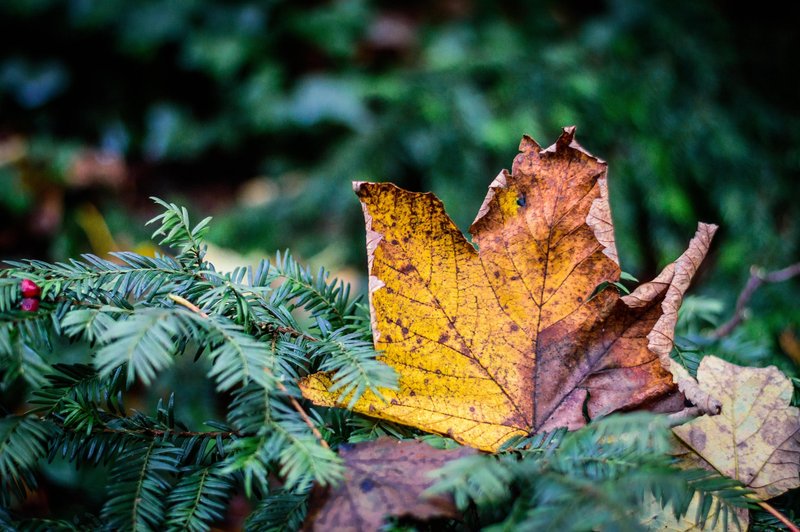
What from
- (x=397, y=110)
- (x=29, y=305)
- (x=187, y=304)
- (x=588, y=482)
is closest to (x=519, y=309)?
(x=588, y=482)

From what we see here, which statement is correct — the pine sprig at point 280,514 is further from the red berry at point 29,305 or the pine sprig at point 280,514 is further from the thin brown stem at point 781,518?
the thin brown stem at point 781,518

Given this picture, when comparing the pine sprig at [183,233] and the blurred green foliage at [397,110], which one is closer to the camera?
the pine sprig at [183,233]

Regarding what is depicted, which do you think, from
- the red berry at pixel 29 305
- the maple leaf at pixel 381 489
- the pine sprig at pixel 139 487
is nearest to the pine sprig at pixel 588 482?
the maple leaf at pixel 381 489

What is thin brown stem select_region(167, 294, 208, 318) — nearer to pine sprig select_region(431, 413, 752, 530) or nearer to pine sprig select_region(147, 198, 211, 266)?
pine sprig select_region(147, 198, 211, 266)

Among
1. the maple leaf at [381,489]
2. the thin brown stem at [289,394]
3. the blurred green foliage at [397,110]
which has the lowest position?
the maple leaf at [381,489]

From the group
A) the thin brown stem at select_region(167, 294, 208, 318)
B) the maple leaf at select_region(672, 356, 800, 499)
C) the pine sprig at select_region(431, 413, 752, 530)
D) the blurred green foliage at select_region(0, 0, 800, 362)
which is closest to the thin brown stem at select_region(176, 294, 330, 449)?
the thin brown stem at select_region(167, 294, 208, 318)

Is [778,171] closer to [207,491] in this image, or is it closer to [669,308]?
[669,308]

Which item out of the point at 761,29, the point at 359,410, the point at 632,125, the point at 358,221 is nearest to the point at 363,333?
the point at 359,410
